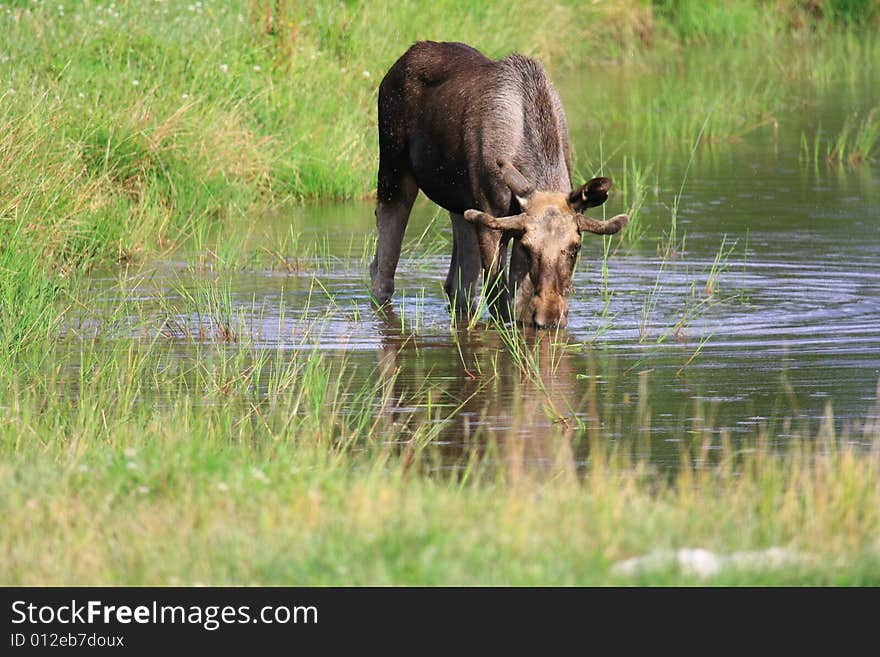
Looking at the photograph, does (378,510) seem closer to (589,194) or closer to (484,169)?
(589,194)

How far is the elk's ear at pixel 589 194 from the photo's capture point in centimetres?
1026

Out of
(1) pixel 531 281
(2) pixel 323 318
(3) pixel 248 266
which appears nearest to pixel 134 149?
(3) pixel 248 266

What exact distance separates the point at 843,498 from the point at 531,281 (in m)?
4.56

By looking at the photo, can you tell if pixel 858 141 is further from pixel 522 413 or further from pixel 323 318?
pixel 522 413

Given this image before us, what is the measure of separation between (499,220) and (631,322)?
1.40 metres

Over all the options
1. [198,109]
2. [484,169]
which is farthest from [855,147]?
[484,169]

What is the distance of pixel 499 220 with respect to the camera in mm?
10312

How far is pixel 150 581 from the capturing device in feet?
17.7

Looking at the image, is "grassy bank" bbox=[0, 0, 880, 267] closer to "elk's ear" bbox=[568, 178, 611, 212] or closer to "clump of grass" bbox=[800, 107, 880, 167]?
"clump of grass" bbox=[800, 107, 880, 167]

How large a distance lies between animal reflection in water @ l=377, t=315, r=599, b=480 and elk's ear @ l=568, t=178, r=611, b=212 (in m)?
0.82

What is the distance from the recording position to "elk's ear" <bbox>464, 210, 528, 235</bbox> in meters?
10.3

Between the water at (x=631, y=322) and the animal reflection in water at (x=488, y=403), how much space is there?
2 cm

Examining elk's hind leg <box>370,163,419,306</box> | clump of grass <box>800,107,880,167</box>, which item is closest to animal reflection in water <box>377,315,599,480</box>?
elk's hind leg <box>370,163,419,306</box>

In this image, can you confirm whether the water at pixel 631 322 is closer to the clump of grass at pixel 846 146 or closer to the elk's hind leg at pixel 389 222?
the elk's hind leg at pixel 389 222
